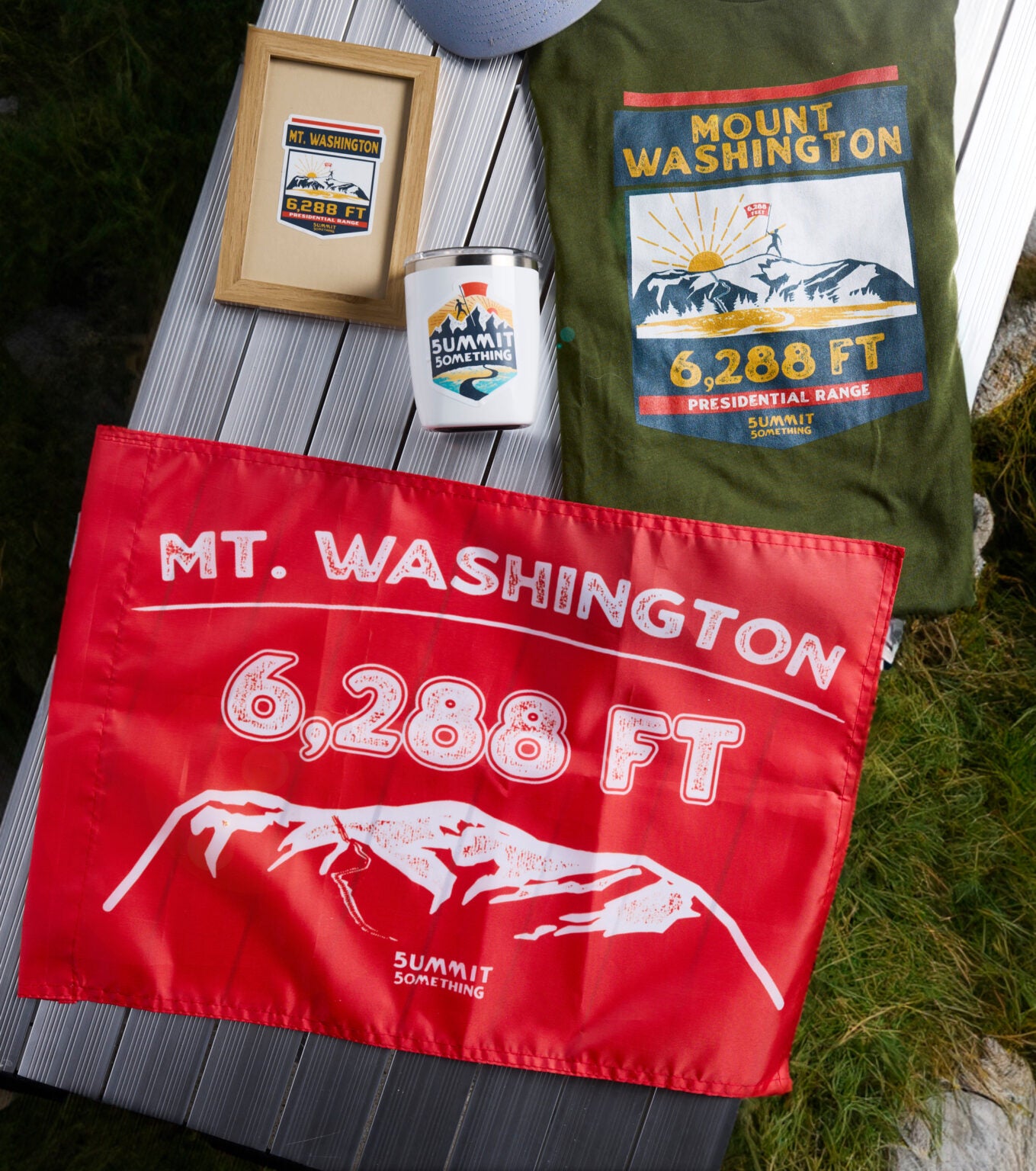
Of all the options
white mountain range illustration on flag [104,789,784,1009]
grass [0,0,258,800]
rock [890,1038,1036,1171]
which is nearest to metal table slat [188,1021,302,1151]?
white mountain range illustration on flag [104,789,784,1009]

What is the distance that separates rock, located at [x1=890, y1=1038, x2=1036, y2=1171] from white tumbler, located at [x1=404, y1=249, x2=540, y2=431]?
946mm

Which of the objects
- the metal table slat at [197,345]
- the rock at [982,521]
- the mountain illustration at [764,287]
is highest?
the mountain illustration at [764,287]

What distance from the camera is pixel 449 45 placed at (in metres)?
0.80

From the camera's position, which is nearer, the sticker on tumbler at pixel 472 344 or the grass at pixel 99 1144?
the sticker on tumbler at pixel 472 344

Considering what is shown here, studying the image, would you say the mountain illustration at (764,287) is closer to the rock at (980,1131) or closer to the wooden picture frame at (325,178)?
the wooden picture frame at (325,178)

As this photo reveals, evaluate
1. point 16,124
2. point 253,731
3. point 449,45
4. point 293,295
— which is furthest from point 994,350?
point 16,124

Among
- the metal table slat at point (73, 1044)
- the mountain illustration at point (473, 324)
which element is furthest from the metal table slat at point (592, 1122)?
the mountain illustration at point (473, 324)

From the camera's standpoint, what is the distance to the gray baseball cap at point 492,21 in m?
0.77

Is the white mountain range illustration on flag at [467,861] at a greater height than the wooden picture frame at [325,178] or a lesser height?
lesser

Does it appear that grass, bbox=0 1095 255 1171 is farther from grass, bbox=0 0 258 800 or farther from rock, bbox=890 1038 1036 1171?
rock, bbox=890 1038 1036 1171

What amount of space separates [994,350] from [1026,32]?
1.22 ft

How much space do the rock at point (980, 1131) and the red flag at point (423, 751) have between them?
456mm

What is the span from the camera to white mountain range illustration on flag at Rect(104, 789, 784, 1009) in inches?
30.8

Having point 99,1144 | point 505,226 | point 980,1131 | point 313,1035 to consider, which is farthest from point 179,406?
point 980,1131
